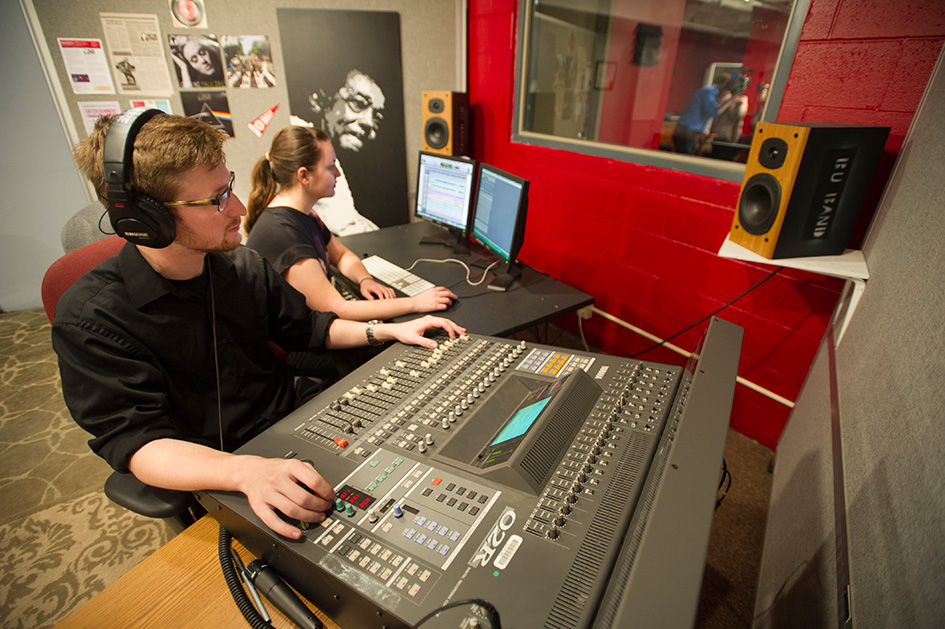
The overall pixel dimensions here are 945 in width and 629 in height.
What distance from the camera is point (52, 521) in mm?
1741

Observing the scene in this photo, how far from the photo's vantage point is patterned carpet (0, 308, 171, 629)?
4.91 feet

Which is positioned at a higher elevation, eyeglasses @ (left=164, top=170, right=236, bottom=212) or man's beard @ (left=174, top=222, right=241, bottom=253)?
eyeglasses @ (left=164, top=170, right=236, bottom=212)

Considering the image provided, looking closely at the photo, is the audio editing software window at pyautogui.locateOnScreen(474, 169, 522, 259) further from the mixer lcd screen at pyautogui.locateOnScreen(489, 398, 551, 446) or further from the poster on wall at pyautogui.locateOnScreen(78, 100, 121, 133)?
the poster on wall at pyautogui.locateOnScreen(78, 100, 121, 133)

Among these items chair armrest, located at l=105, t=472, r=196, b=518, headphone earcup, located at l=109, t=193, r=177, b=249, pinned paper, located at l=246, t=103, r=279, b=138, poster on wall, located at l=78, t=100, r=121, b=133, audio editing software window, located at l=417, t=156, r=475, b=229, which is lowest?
chair armrest, located at l=105, t=472, r=196, b=518

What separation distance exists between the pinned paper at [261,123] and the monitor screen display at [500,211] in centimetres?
154

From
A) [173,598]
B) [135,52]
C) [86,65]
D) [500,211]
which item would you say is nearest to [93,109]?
[86,65]

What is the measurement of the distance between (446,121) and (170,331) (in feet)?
7.48

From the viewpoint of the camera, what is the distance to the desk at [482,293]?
62.9 inches

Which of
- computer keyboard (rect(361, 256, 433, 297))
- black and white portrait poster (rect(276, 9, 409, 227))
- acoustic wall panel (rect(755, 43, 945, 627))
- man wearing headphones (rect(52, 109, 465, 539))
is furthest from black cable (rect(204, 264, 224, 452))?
black and white portrait poster (rect(276, 9, 409, 227))

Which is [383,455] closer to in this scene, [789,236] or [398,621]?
[398,621]

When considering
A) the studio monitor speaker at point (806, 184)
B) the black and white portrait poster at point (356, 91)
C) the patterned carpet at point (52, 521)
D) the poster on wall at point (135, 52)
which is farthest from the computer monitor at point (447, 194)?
the patterned carpet at point (52, 521)

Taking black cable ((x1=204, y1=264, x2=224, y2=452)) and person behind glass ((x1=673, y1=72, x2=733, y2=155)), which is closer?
black cable ((x1=204, y1=264, x2=224, y2=452))

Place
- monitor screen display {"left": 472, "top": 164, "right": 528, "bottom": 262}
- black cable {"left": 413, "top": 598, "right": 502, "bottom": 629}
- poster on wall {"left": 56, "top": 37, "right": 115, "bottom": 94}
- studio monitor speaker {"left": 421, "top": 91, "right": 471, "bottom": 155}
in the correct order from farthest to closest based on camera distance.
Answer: studio monitor speaker {"left": 421, "top": 91, "right": 471, "bottom": 155}
poster on wall {"left": 56, "top": 37, "right": 115, "bottom": 94}
monitor screen display {"left": 472, "top": 164, "right": 528, "bottom": 262}
black cable {"left": 413, "top": 598, "right": 502, "bottom": 629}

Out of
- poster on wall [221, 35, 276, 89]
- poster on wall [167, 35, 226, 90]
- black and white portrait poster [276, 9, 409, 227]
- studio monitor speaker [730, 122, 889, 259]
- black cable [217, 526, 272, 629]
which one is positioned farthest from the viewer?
black and white portrait poster [276, 9, 409, 227]
